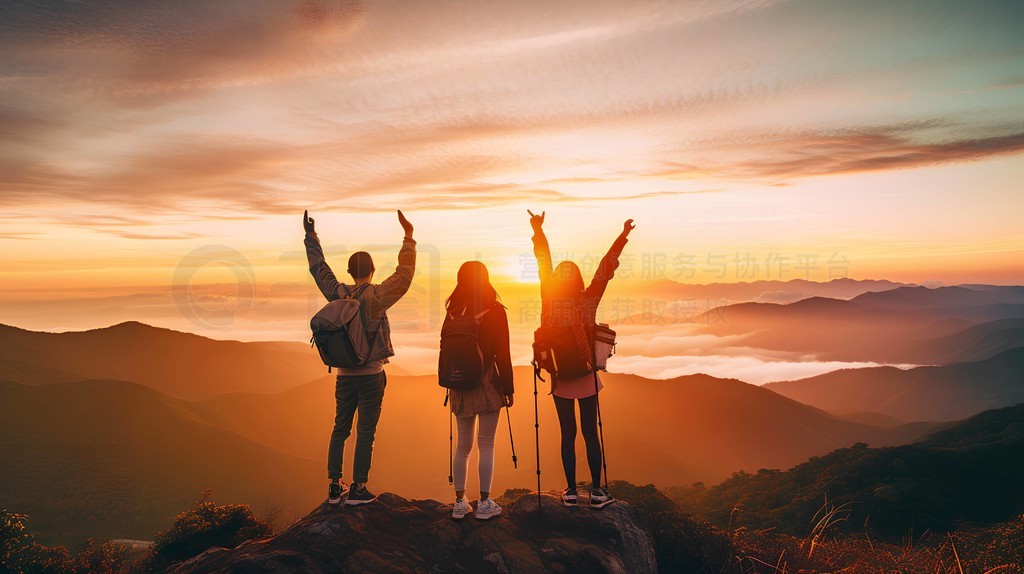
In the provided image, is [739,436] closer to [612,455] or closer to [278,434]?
[612,455]

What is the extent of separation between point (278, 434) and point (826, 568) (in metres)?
152

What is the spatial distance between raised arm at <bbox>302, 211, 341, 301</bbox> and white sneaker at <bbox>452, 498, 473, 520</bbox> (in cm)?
317

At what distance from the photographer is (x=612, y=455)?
12850 cm

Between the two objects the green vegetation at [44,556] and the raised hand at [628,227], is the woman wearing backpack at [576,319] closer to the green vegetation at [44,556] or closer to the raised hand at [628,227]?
the raised hand at [628,227]

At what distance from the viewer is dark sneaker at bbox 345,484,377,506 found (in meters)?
6.99

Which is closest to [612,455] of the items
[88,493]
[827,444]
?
[827,444]

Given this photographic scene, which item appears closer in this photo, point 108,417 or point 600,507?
point 600,507

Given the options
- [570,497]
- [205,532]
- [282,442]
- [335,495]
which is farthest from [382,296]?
[282,442]

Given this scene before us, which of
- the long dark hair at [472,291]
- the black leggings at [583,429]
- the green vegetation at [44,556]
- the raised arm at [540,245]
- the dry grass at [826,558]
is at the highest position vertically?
the raised arm at [540,245]

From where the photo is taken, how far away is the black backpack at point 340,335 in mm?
6620

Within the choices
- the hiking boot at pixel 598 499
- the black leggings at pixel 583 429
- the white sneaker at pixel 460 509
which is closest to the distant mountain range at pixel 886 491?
the hiking boot at pixel 598 499

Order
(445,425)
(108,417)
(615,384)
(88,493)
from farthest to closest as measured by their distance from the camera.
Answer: (615,384)
(445,425)
(108,417)
(88,493)

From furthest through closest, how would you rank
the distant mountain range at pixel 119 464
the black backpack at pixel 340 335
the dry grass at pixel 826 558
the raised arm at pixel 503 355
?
the distant mountain range at pixel 119 464 < the dry grass at pixel 826 558 < the raised arm at pixel 503 355 < the black backpack at pixel 340 335

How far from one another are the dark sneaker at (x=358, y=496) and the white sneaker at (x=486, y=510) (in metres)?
1.43
